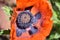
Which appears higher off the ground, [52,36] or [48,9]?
[48,9]

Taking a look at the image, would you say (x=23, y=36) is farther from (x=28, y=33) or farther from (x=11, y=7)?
(x=11, y=7)

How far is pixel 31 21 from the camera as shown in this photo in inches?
45.9

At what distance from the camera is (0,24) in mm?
1241

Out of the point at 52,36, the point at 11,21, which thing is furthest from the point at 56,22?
the point at 11,21

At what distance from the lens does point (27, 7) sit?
3.80 feet

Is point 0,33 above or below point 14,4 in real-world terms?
below

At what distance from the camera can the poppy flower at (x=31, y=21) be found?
1153mm

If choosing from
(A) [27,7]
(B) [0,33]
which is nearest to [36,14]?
(A) [27,7]

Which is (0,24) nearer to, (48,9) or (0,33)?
(0,33)

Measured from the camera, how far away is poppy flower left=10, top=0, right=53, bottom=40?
115cm

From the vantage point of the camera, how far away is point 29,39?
1156 millimetres

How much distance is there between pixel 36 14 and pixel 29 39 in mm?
119

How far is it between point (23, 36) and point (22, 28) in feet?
0.12

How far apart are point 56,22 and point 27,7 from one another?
6.0 inches
